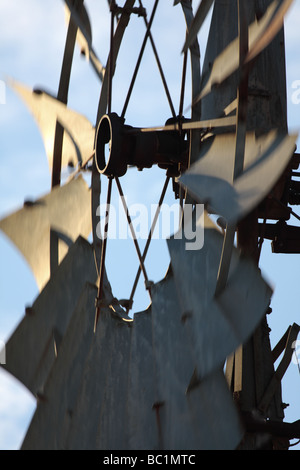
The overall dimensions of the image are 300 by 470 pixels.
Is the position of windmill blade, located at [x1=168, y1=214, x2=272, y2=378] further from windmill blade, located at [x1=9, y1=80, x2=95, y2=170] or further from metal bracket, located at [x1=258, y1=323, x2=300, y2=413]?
windmill blade, located at [x1=9, y1=80, x2=95, y2=170]

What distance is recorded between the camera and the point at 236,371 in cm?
1162

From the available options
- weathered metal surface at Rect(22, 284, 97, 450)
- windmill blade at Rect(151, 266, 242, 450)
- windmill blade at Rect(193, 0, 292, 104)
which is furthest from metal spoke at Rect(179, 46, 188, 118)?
weathered metal surface at Rect(22, 284, 97, 450)

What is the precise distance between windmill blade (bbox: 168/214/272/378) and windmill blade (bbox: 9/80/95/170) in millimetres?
2518

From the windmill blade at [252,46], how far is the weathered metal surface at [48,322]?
2124mm

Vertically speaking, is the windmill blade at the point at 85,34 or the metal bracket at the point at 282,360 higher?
the windmill blade at the point at 85,34

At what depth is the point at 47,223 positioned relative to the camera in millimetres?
12797

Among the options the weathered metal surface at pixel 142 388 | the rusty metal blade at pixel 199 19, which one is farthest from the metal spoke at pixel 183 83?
the weathered metal surface at pixel 142 388

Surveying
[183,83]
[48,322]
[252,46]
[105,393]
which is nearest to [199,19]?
[183,83]

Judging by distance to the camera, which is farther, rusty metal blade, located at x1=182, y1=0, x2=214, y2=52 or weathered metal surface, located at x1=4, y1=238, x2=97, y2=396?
weathered metal surface, located at x1=4, y1=238, x2=97, y2=396

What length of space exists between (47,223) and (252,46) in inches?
147

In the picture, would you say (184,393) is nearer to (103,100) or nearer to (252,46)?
(252,46)

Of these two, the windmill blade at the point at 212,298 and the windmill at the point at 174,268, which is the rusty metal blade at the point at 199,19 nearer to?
the windmill at the point at 174,268

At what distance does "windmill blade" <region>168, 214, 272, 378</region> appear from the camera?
377 inches

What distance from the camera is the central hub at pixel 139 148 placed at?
12.0 m
